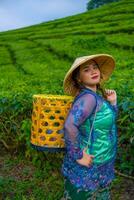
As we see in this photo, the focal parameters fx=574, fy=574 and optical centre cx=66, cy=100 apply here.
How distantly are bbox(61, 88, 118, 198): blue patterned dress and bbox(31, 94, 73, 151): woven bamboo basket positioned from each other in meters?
0.14

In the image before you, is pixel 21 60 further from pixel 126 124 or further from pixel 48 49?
pixel 126 124

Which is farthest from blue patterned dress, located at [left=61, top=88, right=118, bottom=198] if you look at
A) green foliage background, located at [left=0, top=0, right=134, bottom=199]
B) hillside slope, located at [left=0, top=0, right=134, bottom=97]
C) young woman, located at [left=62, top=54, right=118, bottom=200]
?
hillside slope, located at [left=0, top=0, right=134, bottom=97]

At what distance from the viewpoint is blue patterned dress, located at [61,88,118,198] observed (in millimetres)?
4016

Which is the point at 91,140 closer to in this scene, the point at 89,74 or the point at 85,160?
the point at 85,160

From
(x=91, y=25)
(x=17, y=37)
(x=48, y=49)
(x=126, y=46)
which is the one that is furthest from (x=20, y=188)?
(x=17, y=37)

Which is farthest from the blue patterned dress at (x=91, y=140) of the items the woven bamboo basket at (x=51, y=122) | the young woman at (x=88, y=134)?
the woven bamboo basket at (x=51, y=122)

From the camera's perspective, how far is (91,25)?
27078 millimetres

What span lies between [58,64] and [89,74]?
47.9ft

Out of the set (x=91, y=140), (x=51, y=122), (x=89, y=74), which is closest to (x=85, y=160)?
(x=91, y=140)

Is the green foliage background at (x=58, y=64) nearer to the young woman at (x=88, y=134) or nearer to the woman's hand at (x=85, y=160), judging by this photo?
the young woman at (x=88, y=134)

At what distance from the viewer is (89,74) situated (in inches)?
167

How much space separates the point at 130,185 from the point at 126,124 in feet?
2.11

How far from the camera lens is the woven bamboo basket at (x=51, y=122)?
423 cm

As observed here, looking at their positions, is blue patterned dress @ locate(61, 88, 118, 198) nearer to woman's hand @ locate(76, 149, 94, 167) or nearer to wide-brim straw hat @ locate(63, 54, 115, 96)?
woman's hand @ locate(76, 149, 94, 167)
